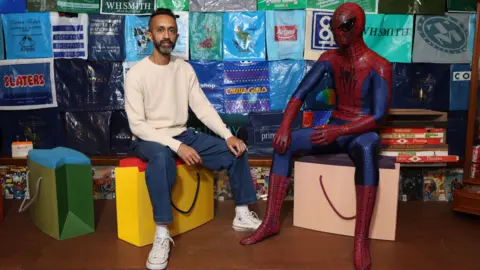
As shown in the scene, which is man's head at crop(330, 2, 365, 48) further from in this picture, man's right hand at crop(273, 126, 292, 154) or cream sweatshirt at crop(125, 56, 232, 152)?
cream sweatshirt at crop(125, 56, 232, 152)

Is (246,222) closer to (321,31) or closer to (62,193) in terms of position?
(62,193)

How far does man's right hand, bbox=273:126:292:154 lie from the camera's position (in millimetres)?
2406

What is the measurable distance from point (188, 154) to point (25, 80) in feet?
5.60

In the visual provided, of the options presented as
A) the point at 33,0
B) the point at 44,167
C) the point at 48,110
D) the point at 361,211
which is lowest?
the point at 361,211

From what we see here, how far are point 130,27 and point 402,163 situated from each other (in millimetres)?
2133

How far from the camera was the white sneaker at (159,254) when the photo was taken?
209 centimetres

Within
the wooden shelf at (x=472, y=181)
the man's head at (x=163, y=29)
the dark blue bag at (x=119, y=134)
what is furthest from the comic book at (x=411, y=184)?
the dark blue bag at (x=119, y=134)

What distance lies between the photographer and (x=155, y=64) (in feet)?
8.14

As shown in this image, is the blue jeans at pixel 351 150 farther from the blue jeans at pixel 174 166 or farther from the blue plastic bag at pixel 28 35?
the blue plastic bag at pixel 28 35

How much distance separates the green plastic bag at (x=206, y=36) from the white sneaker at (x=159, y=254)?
4.90 ft

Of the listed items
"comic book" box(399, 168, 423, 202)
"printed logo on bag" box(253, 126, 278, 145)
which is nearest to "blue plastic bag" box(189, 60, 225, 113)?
"printed logo on bag" box(253, 126, 278, 145)

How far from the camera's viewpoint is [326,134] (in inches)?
92.5

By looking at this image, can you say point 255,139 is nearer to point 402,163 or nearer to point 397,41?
point 402,163

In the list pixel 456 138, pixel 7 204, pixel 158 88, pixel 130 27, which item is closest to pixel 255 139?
pixel 158 88
